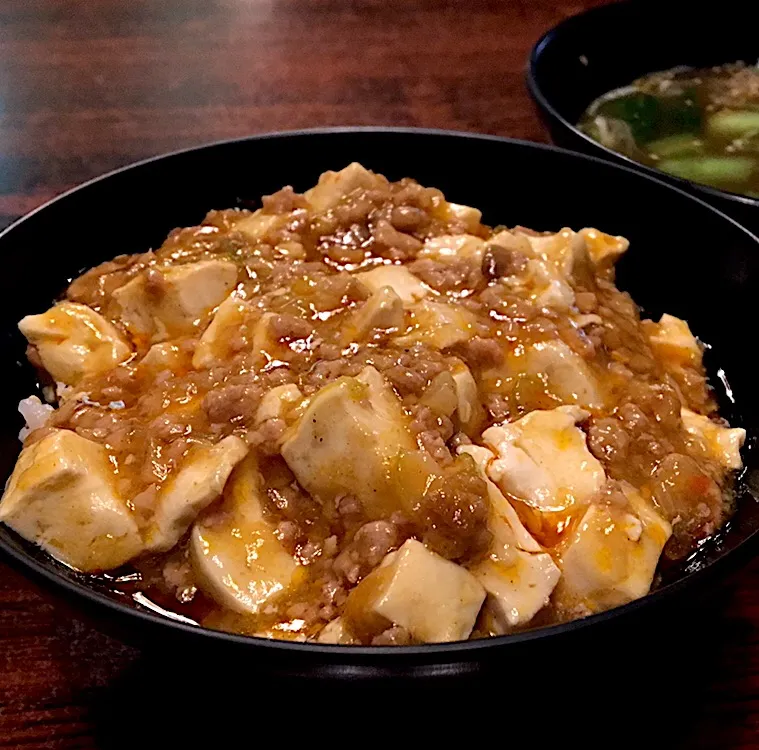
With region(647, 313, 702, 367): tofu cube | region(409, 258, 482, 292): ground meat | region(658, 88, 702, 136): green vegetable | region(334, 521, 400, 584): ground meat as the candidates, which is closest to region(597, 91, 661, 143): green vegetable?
region(658, 88, 702, 136): green vegetable

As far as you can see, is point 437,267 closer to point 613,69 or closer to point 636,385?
point 636,385

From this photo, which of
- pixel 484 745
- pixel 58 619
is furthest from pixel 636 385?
pixel 58 619

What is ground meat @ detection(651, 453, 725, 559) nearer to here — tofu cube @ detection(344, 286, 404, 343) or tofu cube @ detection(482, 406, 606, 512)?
tofu cube @ detection(482, 406, 606, 512)

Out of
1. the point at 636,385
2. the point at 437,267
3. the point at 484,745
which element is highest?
the point at 437,267

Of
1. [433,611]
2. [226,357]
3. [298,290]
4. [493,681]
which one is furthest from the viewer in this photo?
[298,290]

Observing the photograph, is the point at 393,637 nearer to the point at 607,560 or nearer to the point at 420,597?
the point at 420,597

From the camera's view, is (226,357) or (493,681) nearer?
(493,681)

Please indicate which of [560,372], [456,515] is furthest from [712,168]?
[456,515]

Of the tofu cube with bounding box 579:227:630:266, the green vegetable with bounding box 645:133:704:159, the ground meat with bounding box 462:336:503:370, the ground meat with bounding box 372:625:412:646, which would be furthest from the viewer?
the green vegetable with bounding box 645:133:704:159
